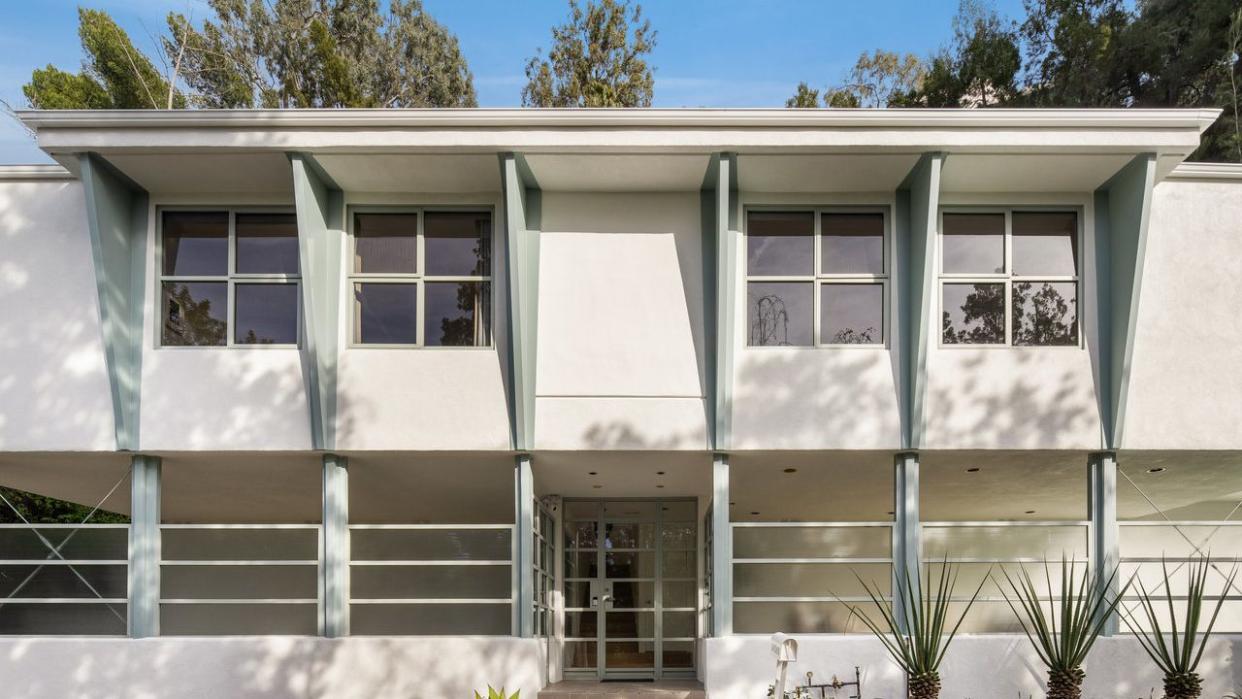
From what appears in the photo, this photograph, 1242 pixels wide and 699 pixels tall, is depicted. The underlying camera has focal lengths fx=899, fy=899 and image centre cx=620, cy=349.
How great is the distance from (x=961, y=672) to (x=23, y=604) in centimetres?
972

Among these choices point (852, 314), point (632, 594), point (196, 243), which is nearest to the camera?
point (852, 314)

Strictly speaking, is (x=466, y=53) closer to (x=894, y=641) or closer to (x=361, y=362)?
(x=361, y=362)

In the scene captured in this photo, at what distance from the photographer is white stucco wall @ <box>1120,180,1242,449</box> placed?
931 cm

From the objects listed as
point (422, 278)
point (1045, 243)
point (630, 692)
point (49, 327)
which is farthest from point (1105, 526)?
point (49, 327)

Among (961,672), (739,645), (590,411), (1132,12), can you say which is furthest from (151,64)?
(1132,12)

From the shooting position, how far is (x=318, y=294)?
30.9 ft

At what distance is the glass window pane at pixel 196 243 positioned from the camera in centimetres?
990

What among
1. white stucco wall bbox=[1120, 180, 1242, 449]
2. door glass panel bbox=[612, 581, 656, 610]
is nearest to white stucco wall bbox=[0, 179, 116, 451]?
door glass panel bbox=[612, 581, 656, 610]

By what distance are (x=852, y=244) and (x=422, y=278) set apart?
474cm

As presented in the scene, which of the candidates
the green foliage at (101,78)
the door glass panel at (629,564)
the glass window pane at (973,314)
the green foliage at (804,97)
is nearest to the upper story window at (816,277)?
the glass window pane at (973,314)

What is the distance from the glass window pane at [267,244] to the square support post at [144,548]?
233 cm

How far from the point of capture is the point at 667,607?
1222 cm

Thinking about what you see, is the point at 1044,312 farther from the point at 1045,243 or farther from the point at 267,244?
the point at 267,244

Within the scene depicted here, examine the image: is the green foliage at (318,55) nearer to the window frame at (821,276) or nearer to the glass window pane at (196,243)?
the glass window pane at (196,243)
